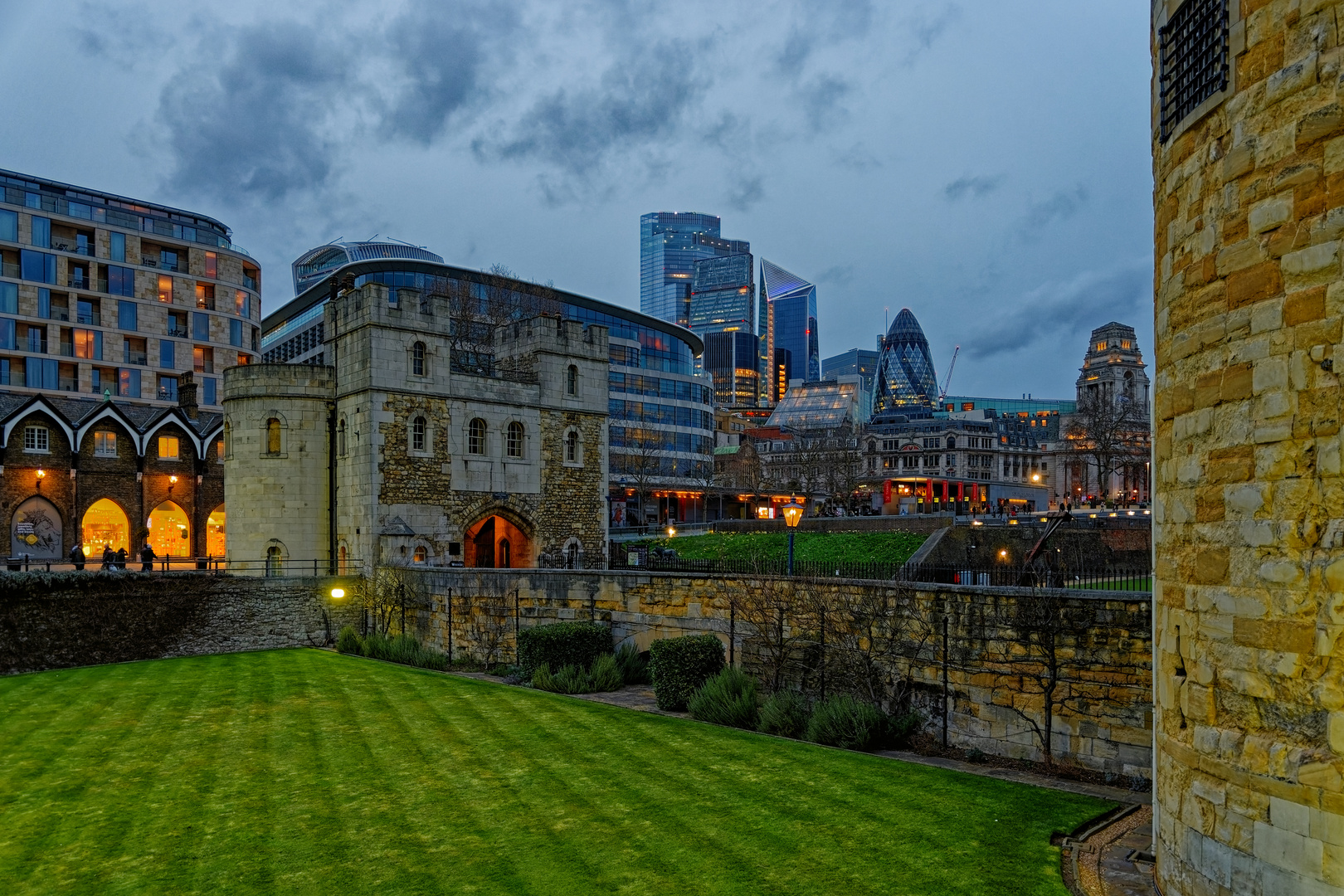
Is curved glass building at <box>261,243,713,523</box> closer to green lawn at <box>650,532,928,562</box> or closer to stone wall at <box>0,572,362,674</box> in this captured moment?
green lawn at <box>650,532,928,562</box>

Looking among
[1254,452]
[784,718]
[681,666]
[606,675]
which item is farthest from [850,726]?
[1254,452]

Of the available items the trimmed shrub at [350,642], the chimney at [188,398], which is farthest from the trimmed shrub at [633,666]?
the chimney at [188,398]

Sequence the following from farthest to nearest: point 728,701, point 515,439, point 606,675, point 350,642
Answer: point 515,439
point 350,642
point 606,675
point 728,701

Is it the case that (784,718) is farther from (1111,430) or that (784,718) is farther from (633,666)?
(1111,430)

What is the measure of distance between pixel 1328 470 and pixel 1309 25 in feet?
10.6

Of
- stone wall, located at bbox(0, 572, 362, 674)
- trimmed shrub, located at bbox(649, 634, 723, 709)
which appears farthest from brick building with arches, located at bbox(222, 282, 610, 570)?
trimmed shrub, located at bbox(649, 634, 723, 709)

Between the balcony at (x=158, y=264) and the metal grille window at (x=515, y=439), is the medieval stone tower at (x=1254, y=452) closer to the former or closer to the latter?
the metal grille window at (x=515, y=439)

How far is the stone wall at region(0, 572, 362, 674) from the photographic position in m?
26.0

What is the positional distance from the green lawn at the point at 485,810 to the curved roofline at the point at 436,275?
51.4m

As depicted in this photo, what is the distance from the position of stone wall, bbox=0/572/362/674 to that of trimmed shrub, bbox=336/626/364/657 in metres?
2.47

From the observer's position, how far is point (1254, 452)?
710 cm

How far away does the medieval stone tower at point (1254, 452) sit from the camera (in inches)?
259

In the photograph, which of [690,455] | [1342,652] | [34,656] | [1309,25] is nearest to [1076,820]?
[1342,652]

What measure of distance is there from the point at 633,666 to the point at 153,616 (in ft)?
53.0
